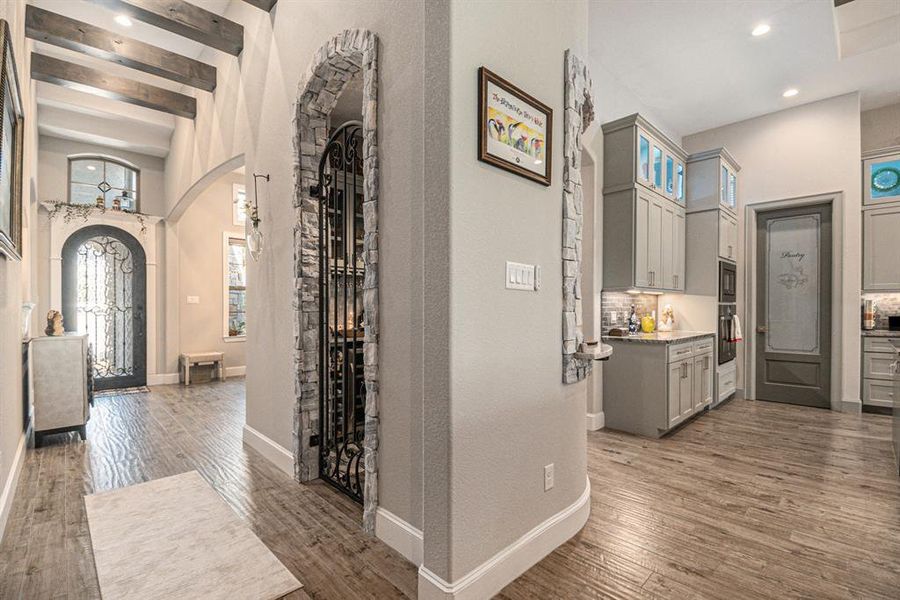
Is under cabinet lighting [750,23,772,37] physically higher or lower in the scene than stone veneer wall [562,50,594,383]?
higher

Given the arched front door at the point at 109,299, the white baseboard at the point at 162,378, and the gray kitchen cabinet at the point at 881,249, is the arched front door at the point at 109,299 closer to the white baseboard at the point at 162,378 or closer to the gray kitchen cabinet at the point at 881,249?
the white baseboard at the point at 162,378

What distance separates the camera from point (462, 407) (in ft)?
5.78

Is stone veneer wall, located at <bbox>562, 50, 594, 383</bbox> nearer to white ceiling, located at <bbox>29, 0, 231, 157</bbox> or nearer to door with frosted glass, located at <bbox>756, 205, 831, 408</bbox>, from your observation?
white ceiling, located at <bbox>29, 0, 231, 157</bbox>

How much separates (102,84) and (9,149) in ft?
8.74

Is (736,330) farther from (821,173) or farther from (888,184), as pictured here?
(888,184)

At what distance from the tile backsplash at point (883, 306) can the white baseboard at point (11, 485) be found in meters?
8.13

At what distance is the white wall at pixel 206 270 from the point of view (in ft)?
22.7

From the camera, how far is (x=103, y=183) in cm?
A: 648

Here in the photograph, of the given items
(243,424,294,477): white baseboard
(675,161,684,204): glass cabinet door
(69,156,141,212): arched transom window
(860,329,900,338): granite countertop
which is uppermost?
(69,156,141,212): arched transom window

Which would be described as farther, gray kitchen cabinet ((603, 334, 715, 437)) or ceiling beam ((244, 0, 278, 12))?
Result: gray kitchen cabinet ((603, 334, 715, 437))

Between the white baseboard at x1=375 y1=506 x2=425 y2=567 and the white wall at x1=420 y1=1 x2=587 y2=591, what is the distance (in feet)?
1.02

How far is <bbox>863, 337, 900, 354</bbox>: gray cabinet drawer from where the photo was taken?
5.09m

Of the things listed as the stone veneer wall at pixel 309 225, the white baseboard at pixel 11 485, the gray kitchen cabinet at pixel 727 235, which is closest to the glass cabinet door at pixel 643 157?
the gray kitchen cabinet at pixel 727 235


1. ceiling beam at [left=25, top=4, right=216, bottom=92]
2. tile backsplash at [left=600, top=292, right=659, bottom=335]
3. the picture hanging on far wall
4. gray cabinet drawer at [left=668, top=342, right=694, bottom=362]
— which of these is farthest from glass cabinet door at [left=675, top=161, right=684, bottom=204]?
ceiling beam at [left=25, top=4, right=216, bottom=92]
